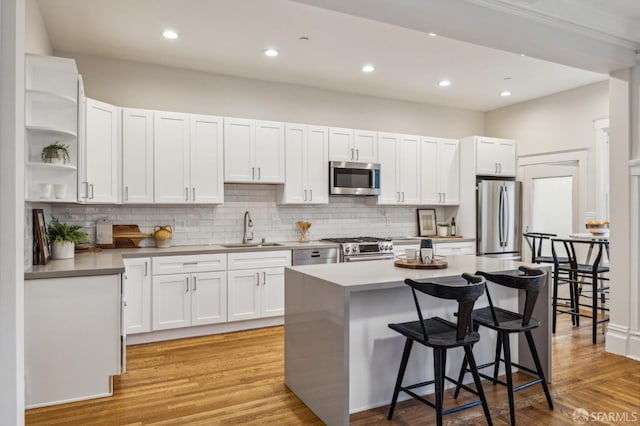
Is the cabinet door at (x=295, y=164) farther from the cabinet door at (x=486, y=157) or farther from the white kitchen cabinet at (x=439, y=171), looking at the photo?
the cabinet door at (x=486, y=157)

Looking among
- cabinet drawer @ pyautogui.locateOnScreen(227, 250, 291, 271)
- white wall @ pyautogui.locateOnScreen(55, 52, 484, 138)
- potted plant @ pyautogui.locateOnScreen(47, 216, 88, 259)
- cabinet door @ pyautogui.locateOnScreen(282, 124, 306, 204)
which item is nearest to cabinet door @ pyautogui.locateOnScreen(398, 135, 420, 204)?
white wall @ pyautogui.locateOnScreen(55, 52, 484, 138)

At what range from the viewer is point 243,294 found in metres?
4.52

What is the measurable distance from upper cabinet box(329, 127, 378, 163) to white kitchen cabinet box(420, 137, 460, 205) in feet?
2.70

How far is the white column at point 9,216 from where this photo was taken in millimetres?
1732

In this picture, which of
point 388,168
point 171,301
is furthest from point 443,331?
point 388,168

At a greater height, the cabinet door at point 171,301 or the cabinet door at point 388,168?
the cabinet door at point 388,168

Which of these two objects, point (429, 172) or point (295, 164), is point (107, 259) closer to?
point (295, 164)

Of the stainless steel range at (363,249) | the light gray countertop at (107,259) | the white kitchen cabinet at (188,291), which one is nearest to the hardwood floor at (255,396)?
the white kitchen cabinet at (188,291)

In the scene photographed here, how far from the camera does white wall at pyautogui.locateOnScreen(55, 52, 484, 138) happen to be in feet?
14.8

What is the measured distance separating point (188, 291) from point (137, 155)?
1.47 m

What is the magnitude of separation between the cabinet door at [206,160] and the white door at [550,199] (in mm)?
4355

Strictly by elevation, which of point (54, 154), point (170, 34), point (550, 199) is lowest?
point (550, 199)

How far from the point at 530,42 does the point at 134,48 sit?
11.7 feet

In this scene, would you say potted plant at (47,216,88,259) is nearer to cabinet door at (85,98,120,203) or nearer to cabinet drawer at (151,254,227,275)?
cabinet door at (85,98,120,203)
